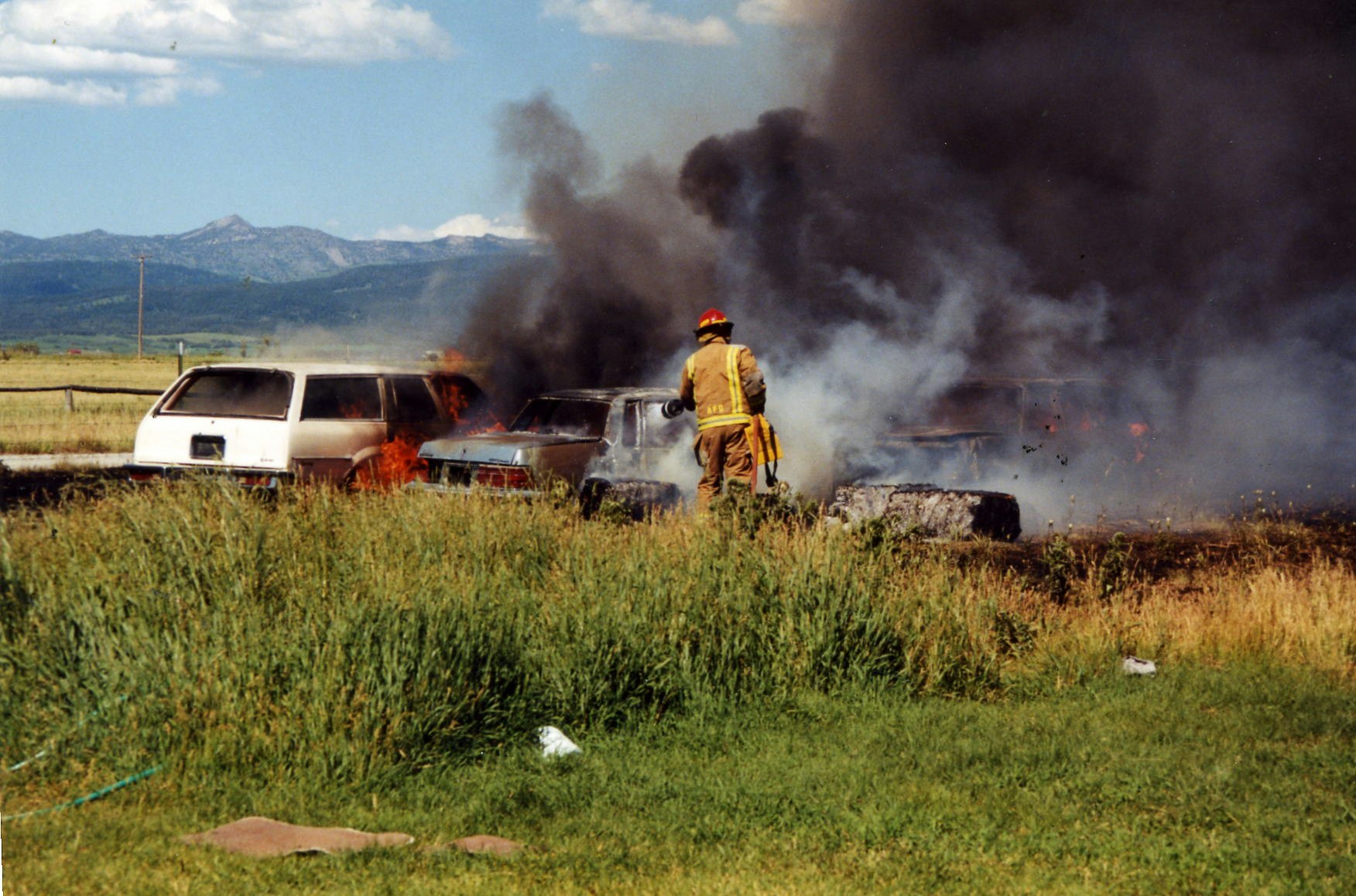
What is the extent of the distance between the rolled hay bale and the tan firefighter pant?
1965mm

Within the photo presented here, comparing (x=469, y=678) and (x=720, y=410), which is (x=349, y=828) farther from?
(x=720, y=410)

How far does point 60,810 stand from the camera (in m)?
4.76

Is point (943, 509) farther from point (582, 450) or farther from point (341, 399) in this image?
point (341, 399)

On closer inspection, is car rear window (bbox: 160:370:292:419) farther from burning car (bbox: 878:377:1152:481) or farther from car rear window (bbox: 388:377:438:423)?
burning car (bbox: 878:377:1152:481)

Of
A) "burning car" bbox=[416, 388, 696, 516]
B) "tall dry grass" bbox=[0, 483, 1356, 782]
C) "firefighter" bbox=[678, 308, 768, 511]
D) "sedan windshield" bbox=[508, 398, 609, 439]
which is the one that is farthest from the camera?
"sedan windshield" bbox=[508, 398, 609, 439]

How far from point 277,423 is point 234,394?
2.46ft

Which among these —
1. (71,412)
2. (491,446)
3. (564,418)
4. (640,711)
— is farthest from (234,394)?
(71,412)

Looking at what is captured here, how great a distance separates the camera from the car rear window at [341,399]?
10539 millimetres

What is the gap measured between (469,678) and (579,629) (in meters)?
0.73

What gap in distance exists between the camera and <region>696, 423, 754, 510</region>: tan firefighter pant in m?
9.98

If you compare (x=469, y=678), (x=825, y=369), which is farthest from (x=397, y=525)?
(x=825, y=369)

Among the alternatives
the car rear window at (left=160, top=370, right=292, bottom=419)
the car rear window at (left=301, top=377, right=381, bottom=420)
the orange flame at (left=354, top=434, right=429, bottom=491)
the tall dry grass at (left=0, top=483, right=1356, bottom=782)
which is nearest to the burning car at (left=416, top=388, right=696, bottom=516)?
the orange flame at (left=354, top=434, right=429, bottom=491)

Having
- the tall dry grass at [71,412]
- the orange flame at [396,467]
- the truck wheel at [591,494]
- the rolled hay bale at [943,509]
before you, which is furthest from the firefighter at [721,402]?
the tall dry grass at [71,412]

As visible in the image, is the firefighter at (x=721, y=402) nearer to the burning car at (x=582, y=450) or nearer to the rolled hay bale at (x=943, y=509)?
the burning car at (x=582, y=450)
